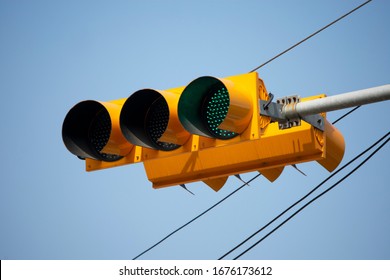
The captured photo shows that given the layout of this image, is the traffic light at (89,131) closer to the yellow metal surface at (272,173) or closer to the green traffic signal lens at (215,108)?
the green traffic signal lens at (215,108)

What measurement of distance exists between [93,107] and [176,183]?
5.99ft

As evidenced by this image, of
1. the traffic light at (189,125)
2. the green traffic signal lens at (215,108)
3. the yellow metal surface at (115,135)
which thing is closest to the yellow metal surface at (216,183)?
the traffic light at (189,125)

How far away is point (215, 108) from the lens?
668 cm

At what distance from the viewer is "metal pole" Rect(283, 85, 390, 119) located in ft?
19.2

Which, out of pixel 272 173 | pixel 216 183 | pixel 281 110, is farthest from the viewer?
pixel 216 183

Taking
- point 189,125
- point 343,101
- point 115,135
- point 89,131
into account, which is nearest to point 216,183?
point 89,131

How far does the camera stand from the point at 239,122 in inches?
256

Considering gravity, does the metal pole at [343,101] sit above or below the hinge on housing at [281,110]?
below

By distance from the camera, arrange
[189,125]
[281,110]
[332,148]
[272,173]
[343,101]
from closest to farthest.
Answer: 1. [343,101]
2. [189,125]
3. [281,110]
4. [332,148]
5. [272,173]

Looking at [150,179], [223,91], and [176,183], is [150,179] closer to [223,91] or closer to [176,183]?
[176,183]

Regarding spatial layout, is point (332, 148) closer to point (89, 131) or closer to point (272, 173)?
point (272, 173)

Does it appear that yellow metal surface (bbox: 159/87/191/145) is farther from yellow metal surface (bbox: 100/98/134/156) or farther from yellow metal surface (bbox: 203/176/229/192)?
yellow metal surface (bbox: 203/176/229/192)

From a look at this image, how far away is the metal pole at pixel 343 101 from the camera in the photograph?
5.86m

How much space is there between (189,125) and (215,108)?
0.34m
